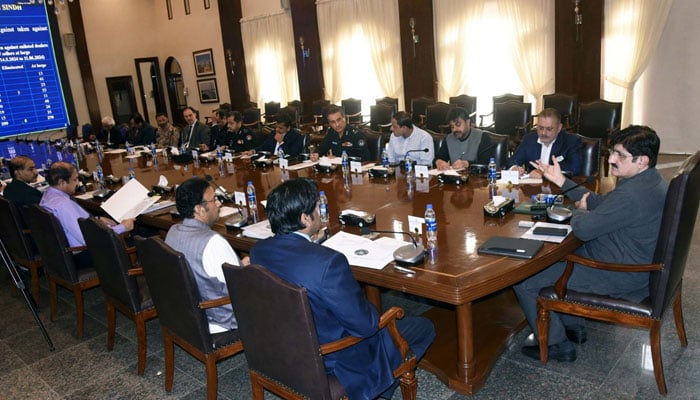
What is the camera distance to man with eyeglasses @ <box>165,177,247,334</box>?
7.64ft

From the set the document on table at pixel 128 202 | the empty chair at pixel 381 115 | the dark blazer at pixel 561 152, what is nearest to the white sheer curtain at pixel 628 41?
the empty chair at pixel 381 115

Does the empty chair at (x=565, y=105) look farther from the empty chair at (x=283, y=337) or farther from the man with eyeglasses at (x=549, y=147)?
the empty chair at (x=283, y=337)

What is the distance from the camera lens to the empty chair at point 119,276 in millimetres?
2588

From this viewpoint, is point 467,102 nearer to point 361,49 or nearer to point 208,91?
point 361,49

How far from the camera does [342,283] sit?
1765mm

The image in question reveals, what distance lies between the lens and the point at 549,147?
12.7ft

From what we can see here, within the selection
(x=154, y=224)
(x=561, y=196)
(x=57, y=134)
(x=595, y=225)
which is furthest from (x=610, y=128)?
(x=57, y=134)

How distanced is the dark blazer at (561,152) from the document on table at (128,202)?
8.60 feet

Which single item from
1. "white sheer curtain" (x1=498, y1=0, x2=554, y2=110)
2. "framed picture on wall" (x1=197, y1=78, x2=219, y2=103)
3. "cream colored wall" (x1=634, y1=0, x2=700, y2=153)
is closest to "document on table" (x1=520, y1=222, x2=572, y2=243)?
"cream colored wall" (x1=634, y1=0, x2=700, y2=153)

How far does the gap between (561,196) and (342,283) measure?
5.21ft

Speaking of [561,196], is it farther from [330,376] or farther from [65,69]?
[65,69]

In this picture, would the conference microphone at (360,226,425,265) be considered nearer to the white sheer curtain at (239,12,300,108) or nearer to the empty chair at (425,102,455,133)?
the empty chair at (425,102,455,133)

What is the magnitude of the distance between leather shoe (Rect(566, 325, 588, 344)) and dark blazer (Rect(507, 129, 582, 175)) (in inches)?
49.1

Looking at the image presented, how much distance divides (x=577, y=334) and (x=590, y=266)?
59 centimetres
